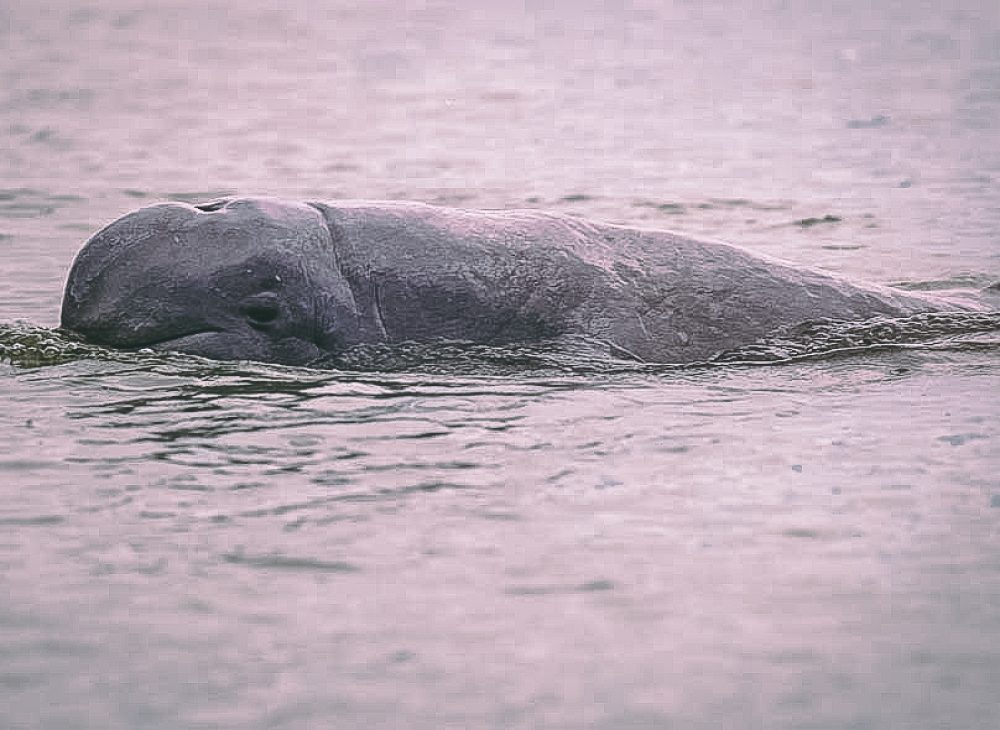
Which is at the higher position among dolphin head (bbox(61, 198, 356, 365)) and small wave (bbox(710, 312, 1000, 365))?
dolphin head (bbox(61, 198, 356, 365))

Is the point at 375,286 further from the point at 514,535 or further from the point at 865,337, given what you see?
the point at 865,337

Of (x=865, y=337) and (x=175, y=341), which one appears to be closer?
(x=175, y=341)

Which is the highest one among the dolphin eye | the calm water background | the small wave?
the dolphin eye

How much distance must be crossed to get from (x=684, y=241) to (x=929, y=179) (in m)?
7.90

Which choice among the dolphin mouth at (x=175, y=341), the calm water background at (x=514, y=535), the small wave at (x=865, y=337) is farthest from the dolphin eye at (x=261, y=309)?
the small wave at (x=865, y=337)

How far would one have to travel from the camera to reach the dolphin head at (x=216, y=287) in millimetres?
8312

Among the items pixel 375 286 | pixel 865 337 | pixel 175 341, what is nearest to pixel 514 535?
pixel 375 286

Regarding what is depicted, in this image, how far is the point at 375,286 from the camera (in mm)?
8477

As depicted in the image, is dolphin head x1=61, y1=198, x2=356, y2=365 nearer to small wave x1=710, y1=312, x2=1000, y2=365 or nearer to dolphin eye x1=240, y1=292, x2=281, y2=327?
dolphin eye x1=240, y1=292, x2=281, y2=327

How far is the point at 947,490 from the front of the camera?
270 inches

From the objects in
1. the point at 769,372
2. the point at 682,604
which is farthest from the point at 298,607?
the point at 769,372

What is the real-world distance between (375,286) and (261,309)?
1.78 ft

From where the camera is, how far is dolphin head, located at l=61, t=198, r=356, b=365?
8.31m

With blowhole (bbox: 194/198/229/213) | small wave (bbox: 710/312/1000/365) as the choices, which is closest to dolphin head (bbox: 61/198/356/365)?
blowhole (bbox: 194/198/229/213)
